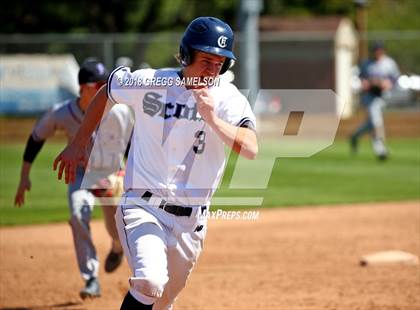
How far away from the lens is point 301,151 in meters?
20.3

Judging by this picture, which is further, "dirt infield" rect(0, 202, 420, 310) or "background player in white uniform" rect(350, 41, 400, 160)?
"background player in white uniform" rect(350, 41, 400, 160)

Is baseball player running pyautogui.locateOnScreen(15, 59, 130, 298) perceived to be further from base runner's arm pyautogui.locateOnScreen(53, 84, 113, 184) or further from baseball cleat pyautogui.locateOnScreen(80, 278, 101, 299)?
base runner's arm pyautogui.locateOnScreen(53, 84, 113, 184)

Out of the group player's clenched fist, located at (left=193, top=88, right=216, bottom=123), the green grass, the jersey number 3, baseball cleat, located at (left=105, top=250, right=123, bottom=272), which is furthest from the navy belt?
the green grass

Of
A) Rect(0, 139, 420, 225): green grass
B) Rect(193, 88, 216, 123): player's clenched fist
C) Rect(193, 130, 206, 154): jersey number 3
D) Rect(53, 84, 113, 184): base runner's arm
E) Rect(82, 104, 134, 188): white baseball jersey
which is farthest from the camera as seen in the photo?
Rect(0, 139, 420, 225): green grass

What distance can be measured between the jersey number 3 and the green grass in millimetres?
7824

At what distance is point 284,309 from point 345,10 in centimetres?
4207

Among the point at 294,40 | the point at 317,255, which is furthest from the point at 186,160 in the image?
the point at 294,40

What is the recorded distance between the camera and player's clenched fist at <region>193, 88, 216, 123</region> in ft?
16.3

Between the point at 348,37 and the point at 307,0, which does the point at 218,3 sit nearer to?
the point at 348,37

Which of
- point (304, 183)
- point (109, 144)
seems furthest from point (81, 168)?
point (304, 183)

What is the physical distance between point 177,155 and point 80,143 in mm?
652

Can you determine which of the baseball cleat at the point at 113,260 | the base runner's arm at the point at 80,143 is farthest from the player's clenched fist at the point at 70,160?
the baseball cleat at the point at 113,260

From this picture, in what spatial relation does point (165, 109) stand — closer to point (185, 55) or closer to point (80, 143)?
Answer: point (185, 55)

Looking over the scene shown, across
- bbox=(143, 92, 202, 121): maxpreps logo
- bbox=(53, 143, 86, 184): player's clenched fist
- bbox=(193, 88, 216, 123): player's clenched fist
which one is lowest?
bbox=(53, 143, 86, 184): player's clenched fist
